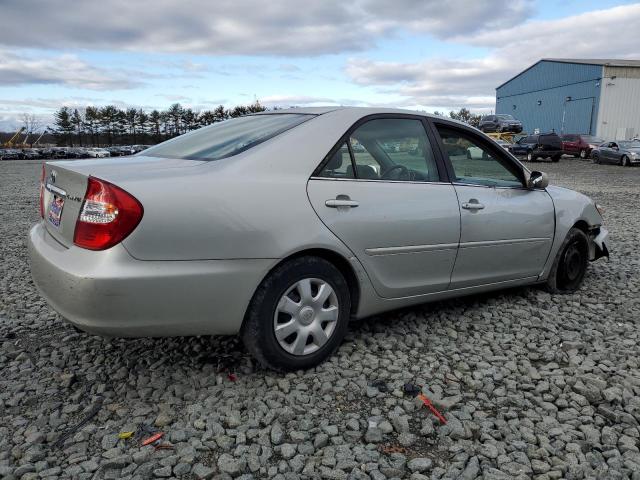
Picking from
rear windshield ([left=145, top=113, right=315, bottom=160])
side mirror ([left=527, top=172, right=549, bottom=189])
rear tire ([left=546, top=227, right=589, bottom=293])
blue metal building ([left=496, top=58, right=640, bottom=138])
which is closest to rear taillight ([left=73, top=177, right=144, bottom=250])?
rear windshield ([left=145, top=113, right=315, bottom=160])

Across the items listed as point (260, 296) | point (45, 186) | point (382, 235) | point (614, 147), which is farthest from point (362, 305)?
point (614, 147)

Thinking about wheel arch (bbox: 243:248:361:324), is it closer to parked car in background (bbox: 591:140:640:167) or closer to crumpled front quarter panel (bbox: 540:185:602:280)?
crumpled front quarter panel (bbox: 540:185:602:280)

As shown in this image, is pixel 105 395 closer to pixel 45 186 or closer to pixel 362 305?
pixel 45 186

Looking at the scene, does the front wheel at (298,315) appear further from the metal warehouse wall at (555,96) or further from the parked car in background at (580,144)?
the metal warehouse wall at (555,96)

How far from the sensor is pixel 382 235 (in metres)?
3.25

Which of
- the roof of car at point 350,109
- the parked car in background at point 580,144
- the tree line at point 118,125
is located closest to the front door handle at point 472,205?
the roof of car at point 350,109

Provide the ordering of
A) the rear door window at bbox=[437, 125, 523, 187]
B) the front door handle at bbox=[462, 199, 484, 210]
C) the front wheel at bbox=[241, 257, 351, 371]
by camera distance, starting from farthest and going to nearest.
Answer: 1. the rear door window at bbox=[437, 125, 523, 187]
2. the front door handle at bbox=[462, 199, 484, 210]
3. the front wheel at bbox=[241, 257, 351, 371]

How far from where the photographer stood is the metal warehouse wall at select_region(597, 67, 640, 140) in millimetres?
40750

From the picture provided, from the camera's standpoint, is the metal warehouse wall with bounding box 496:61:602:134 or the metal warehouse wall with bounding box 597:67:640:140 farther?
the metal warehouse wall with bounding box 496:61:602:134

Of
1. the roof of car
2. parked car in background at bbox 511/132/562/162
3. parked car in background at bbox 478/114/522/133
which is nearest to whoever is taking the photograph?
the roof of car

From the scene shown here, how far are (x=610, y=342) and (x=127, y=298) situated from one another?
3.07m

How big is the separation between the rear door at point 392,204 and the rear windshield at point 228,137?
400 millimetres

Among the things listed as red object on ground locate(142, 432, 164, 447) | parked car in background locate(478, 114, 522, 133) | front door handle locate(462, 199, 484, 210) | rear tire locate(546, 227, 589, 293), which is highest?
parked car in background locate(478, 114, 522, 133)

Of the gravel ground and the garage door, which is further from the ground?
the garage door
